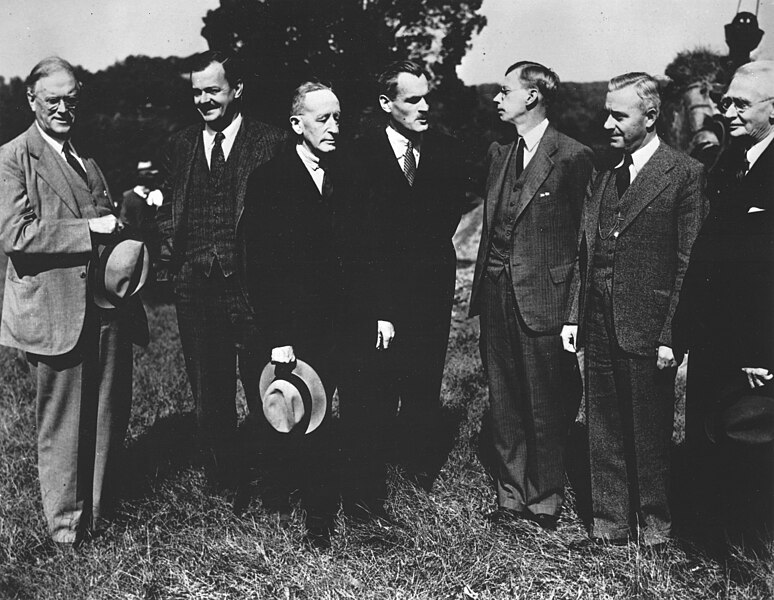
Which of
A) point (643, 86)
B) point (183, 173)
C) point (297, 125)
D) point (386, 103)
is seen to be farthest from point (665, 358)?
point (183, 173)

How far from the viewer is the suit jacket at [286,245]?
11.4 ft

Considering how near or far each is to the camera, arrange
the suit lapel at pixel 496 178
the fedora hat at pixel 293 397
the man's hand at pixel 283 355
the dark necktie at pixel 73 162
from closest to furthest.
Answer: the fedora hat at pixel 293 397, the man's hand at pixel 283 355, the dark necktie at pixel 73 162, the suit lapel at pixel 496 178

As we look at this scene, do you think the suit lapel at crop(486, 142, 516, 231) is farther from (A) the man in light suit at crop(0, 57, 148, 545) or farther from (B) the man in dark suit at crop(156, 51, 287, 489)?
(A) the man in light suit at crop(0, 57, 148, 545)

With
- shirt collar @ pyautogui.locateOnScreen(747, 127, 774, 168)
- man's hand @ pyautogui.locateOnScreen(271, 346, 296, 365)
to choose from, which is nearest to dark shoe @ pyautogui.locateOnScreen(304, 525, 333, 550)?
man's hand @ pyautogui.locateOnScreen(271, 346, 296, 365)

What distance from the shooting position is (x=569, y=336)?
3.61m

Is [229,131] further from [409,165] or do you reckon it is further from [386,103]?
[409,165]

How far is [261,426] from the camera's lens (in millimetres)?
3859

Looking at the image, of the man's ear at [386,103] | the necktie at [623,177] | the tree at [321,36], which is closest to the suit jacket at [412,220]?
the man's ear at [386,103]

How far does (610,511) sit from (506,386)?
31.2 inches

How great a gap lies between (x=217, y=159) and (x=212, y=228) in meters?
0.35

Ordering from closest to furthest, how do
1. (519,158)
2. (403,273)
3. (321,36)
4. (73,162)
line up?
(73,162) → (519,158) → (403,273) → (321,36)

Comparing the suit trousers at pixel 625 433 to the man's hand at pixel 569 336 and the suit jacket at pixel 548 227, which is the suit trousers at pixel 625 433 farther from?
the suit jacket at pixel 548 227

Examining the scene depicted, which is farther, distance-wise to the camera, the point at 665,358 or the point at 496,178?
the point at 496,178

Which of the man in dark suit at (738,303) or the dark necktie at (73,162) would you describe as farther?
the dark necktie at (73,162)
